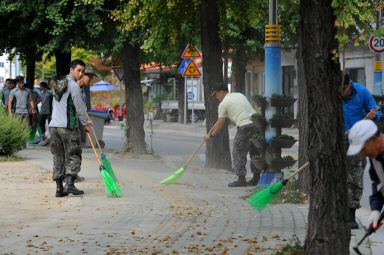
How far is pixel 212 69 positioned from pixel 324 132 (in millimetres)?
9419

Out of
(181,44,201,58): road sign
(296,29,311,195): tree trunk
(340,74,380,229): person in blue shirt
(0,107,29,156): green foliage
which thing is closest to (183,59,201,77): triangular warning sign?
(181,44,201,58): road sign

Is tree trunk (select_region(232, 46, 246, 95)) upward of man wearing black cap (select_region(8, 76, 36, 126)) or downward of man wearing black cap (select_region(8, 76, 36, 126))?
upward

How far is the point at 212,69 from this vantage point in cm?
1485

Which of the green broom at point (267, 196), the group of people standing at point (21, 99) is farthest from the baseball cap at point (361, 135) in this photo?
the group of people standing at point (21, 99)

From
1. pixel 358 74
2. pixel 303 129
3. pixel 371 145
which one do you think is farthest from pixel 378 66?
pixel 371 145

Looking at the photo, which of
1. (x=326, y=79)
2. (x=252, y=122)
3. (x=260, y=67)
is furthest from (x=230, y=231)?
(x=260, y=67)

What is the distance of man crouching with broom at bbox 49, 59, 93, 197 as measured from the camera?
420 inches

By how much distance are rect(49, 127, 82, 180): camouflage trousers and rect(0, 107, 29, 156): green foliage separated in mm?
5202

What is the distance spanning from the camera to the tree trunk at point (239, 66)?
3403 cm

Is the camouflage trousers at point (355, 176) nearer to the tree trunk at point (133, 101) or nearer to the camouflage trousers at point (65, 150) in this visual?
the camouflage trousers at point (65, 150)

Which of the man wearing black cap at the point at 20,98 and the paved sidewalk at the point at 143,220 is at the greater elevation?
the man wearing black cap at the point at 20,98

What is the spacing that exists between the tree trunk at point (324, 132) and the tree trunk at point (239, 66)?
2762cm

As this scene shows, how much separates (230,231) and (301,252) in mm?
1727

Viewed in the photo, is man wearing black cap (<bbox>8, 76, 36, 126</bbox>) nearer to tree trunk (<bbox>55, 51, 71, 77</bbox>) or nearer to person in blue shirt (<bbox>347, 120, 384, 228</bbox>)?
tree trunk (<bbox>55, 51, 71, 77</bbox>)
